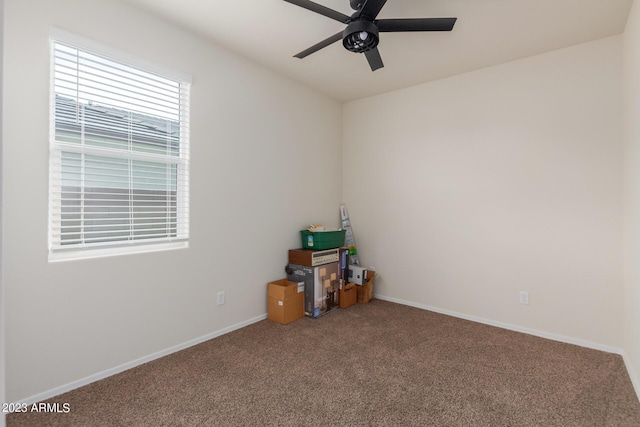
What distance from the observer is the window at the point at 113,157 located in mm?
2188

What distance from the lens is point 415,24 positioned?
6.97ft

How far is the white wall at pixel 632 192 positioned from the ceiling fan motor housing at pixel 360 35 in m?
1.78

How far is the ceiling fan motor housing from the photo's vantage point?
2080mm

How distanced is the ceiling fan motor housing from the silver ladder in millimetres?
2472

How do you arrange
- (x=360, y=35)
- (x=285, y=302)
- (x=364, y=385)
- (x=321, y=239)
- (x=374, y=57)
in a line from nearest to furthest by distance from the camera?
(x=360, y=35), (x=364, y=385), (x=374, y=57), (x=285, y=302), (x=321, y=239)

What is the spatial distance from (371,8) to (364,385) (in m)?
2.42

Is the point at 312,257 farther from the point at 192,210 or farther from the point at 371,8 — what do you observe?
the point at 371,8

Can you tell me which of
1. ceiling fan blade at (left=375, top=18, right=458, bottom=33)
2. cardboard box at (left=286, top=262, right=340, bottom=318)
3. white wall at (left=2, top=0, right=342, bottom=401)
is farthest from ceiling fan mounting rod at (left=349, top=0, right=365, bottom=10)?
cardboard box at (left=286, top=262, right=340, bottom=318)

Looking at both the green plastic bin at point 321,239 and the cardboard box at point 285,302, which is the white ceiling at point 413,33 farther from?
the cardboard box at point 285,302

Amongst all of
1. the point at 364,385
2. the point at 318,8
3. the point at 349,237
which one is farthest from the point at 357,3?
the point at 349,237

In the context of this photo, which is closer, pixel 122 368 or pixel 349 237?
pixel 122 368

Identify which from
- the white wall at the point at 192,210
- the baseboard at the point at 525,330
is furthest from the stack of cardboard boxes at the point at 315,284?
the baseboard at the point at 525,330

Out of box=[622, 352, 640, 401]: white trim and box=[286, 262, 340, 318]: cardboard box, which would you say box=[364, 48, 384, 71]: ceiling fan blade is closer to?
box=[286, 262, 340, 318]: cardboard box

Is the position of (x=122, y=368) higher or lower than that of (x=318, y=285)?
lower
